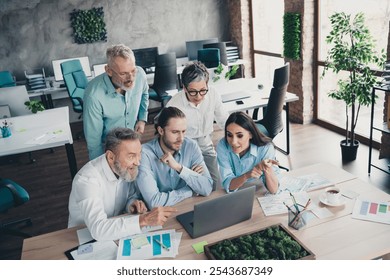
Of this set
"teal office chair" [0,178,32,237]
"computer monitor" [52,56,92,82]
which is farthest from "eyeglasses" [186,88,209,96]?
"computer monitor" [52,56,92,82]

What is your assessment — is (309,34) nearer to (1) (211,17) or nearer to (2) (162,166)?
(1) (211,17)

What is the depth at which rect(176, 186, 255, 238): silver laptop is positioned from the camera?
175 cm

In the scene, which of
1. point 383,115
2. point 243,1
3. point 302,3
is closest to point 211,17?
point 243,1

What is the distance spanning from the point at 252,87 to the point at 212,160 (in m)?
2.08

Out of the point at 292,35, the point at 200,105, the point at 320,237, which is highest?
the point at 292,35

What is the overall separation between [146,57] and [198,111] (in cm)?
410

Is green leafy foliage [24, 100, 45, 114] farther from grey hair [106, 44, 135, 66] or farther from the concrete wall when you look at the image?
the concrete wall

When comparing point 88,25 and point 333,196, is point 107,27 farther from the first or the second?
point 333,196

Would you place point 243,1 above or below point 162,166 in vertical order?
above

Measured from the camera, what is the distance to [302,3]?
16.5 ft

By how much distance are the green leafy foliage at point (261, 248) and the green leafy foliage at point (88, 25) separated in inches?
227

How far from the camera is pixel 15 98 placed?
4.09 meters

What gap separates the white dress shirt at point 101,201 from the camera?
189 cm

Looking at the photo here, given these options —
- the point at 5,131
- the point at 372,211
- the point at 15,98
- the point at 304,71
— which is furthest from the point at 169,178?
the point at 304,71
